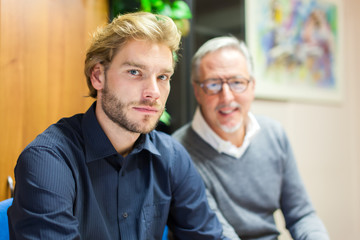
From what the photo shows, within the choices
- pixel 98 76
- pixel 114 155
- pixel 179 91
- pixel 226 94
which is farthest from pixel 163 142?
pixel 179 91

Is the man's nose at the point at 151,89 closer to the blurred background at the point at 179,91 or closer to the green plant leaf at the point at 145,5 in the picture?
the blurred background at the point at 179,91

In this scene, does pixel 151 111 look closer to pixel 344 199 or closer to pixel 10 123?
pixel 10 123

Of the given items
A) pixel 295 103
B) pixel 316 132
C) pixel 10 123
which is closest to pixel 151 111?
pixel 10 123

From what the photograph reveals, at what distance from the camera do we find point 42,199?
864 millimetres

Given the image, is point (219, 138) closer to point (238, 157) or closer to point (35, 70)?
point (238, 157)

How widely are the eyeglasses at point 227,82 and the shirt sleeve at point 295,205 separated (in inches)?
15.7

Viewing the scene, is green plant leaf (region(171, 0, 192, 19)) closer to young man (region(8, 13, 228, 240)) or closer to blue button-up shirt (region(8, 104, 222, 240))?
young man (region(8, 13, 228, 240))

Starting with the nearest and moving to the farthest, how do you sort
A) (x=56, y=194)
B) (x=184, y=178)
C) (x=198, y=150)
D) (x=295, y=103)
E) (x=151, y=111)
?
(x=56, y=194)
(x=151, y=111)
(x=184, y=178)
(x=198, y=150)
(x=295, y=103)

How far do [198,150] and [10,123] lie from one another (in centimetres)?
79

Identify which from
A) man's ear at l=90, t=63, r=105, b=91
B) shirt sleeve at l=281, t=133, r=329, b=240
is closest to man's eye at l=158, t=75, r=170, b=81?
man's ear at l=90, t=63, r=105, b=91

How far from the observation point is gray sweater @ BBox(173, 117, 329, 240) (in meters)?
1.48

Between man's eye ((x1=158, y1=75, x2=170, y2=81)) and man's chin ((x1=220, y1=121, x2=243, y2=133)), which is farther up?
man's eye ((x1=158, y1=75, x2=170, y2=81))

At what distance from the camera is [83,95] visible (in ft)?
4.52

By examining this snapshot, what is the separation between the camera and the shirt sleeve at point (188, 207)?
123 centimetres
